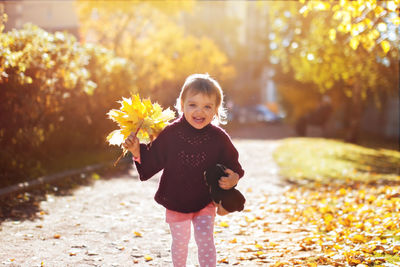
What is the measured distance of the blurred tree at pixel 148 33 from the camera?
29827 millimetres

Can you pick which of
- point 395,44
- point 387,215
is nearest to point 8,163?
point 387,215

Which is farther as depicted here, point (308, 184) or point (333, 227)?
point (308, 184)

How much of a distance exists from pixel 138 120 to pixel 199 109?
0.49m

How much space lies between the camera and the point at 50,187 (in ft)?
30.6

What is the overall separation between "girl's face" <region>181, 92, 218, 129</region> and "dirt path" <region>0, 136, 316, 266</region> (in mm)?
1779

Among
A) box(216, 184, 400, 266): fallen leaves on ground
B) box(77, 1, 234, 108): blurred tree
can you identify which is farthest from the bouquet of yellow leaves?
box(77, 1, 234, 108): blurred tree

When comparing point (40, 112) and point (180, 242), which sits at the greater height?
point (40, 112)

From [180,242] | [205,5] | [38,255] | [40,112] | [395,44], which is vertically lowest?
[38,255]

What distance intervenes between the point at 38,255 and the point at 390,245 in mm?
3488

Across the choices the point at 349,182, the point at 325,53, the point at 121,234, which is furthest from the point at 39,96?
the point at 325,53

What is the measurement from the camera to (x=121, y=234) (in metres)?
6.44

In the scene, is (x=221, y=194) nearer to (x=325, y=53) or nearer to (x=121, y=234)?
(x=121, y=234)

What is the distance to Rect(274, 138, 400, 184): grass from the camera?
12102 mm

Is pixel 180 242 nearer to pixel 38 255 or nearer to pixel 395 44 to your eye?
pixel 38 255
